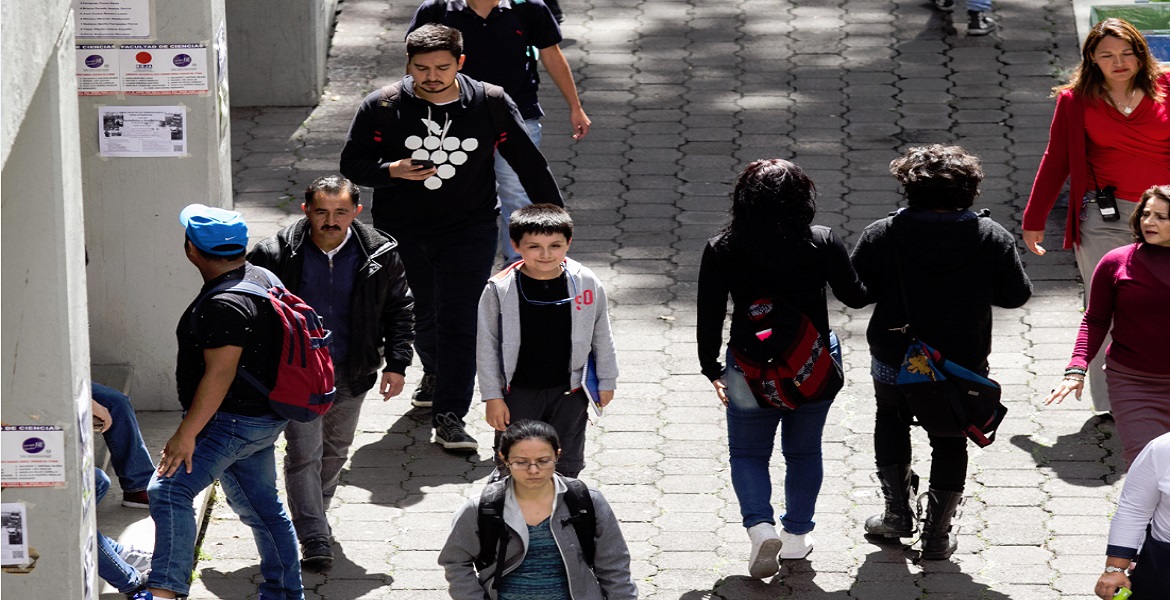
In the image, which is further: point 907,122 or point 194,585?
point 907,122

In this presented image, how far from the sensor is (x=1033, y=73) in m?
12.1

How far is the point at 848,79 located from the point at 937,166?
6.13 metres

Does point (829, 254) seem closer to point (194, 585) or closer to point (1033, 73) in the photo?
point (194, 585)

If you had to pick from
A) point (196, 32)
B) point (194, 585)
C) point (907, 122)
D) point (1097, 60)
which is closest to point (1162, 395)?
point (1097, 60)

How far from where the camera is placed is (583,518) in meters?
5.13

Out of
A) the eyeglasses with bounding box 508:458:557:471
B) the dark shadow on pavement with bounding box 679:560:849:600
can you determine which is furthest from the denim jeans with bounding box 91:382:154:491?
the dark shadow on pavement with bounding box 679:560:849:600

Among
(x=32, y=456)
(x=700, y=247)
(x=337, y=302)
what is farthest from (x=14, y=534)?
(x=700, y=247)

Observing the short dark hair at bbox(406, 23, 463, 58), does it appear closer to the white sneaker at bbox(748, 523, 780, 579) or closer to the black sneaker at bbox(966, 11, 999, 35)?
the white sneaker at bbox(748, 523, 780, 579)

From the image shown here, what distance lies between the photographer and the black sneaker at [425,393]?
7977 millimetres

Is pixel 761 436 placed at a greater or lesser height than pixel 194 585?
greater

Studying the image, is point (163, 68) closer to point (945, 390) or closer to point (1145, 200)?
point (945, 390)

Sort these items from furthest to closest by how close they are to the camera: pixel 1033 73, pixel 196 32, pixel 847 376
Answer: pixel 1033 73, pixel 847 376, pixel 196 32

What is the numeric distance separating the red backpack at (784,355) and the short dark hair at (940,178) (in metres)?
0.63

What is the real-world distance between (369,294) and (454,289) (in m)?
1.02
